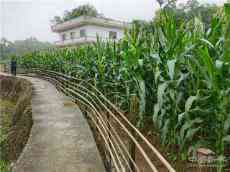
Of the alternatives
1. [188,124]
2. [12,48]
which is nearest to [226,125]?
[188,124]

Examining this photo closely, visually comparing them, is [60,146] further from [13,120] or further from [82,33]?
[82,33]

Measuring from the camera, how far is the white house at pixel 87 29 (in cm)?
2388

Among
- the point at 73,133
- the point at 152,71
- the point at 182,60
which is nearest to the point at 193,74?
the point at 182,60

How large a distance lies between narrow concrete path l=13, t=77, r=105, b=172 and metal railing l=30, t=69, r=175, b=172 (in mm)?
223

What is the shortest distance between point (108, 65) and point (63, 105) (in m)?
2.35

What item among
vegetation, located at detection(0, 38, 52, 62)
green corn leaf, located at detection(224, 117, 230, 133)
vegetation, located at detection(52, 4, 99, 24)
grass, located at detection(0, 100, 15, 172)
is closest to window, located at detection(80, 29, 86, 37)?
vegetation, located at detection(0, 38, 52, 62)

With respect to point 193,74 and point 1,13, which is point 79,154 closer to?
point 193,74

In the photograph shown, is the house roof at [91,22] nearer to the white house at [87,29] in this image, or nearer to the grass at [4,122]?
the white house at [87,29]

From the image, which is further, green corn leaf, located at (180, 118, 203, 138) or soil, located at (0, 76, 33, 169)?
soil, located at (0, 76, 33, 169)

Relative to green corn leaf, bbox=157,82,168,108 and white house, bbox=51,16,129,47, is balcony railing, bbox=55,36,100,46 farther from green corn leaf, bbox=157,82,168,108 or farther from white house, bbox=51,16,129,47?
green corn leaf, bbox=157,82,168,108

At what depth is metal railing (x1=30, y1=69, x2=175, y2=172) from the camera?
76.3 inches

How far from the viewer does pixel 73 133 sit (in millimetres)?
4520

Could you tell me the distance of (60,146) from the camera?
394cm

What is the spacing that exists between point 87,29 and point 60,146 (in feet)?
70.2
